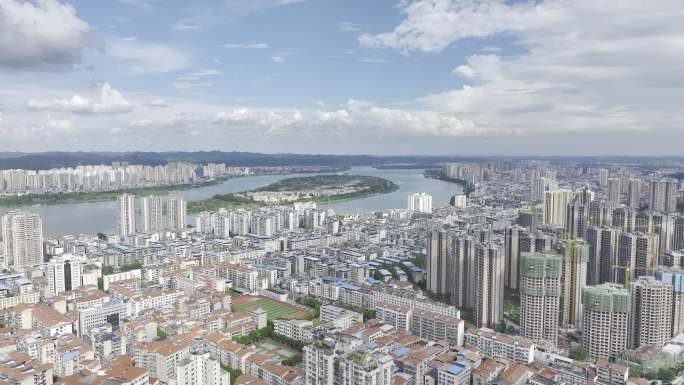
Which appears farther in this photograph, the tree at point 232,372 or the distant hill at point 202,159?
the distant hill at point 202,159

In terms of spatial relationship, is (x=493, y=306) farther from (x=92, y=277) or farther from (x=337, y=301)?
(x=92, y=277)

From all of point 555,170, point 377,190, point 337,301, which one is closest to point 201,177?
point 377,190

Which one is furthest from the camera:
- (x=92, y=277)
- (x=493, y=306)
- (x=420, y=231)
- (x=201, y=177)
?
(x=201, y=177)

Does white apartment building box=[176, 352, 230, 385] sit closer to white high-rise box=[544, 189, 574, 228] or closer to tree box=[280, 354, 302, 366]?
tree box=[280, 354, 302, 366]

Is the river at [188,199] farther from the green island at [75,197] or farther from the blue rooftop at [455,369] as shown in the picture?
the blue rooftop at [455,369]

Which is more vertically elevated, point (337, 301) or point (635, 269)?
point (635, 269)

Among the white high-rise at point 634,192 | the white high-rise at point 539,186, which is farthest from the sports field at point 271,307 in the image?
the white high-rise at point 539,186
